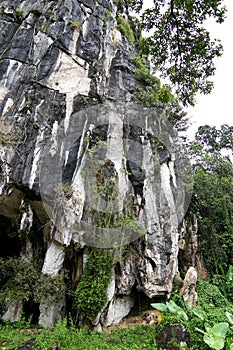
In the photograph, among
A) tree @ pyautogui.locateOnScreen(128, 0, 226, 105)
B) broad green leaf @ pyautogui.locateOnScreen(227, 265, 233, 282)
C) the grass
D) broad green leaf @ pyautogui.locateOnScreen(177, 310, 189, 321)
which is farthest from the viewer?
broad green leaf @ pyautogui.locateOnScreen(227, 265, 233, 282)

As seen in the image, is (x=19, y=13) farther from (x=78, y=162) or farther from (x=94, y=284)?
→ (x=94, y=284)

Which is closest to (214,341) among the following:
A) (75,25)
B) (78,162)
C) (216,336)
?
(216,336)

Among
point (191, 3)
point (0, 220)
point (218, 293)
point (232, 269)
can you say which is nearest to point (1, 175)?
point (0, 220)

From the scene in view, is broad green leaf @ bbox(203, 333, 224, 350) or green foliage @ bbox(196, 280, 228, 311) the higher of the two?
green foliage @ bbox(196, 280, 228, 311)

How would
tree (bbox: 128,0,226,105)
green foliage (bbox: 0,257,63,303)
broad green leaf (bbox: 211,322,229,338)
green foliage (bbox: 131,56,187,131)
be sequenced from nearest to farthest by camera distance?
1. tree (bbox: 128,0,226,105)
2. broad green leaf (bbox: 211,322,229,338)
3. green foliage (bbox: 0,257,63,303)
4. green foliage (bbox: 131,56,187,131)

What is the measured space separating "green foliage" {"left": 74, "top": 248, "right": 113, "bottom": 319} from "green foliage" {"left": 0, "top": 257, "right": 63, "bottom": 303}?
72cm

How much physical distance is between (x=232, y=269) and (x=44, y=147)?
9725mm

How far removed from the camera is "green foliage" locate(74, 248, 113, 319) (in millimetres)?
7219

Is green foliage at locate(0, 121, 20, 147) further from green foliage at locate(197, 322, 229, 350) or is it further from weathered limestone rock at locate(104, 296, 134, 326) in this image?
green foliage at locate(197, 322, 229, 350)

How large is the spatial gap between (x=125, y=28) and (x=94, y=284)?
12755 mm

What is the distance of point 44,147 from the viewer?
839cm

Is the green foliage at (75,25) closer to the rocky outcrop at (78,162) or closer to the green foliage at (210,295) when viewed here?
the rocky outcrop at (78,162)

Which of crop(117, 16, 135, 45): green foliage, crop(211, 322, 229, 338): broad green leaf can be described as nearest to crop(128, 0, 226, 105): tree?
crop(211, 322, 229, 338): broad green leaf

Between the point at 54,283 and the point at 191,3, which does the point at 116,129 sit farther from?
the point at 191,3
